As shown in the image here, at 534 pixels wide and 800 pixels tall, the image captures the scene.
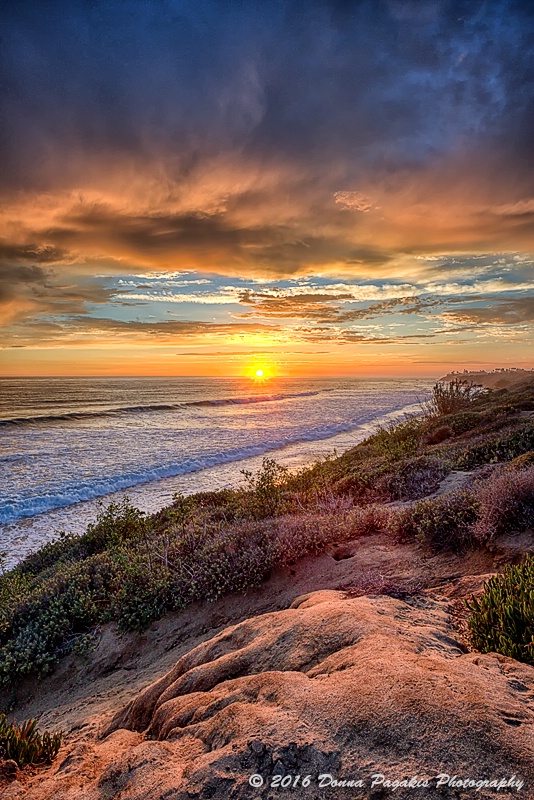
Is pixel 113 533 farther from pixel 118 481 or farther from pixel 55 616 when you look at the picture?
pixel 118 481

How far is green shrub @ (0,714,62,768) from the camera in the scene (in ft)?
10.6

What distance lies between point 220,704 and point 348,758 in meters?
1.07

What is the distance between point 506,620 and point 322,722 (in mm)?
2001

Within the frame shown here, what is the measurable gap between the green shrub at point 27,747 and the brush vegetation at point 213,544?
2.46 m

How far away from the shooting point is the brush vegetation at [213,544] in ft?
19.6

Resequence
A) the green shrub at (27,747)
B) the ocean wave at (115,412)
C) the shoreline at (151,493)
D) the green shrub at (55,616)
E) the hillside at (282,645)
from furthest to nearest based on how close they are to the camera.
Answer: the ocean wave at (115,412), the shoreline at (151,493), the green shrub at (55,616), the green shrub at (27,747), the hillside at (282,645)

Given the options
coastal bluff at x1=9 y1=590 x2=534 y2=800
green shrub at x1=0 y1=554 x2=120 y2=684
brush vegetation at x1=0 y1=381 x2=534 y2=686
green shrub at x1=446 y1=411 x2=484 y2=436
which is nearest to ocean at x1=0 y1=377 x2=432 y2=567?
brush vegetation at x1=0 y1=381 x2=534 y2=686

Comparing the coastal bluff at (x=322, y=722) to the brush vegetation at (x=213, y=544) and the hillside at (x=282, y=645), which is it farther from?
the brush vegetation at (x=213, y=544)

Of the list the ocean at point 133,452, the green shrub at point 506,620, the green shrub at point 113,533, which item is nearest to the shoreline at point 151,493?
the ocean at point 133,452

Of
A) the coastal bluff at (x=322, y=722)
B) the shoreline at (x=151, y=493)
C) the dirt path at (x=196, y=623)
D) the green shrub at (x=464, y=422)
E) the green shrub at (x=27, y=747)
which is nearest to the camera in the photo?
the coastal bluff at (x=322, y=722)

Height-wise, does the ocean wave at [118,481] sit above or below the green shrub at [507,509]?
below

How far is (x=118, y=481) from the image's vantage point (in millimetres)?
18047

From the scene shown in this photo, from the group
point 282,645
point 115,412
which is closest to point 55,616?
point 282,645

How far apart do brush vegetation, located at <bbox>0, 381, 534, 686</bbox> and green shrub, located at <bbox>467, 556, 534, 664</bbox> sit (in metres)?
1.96
